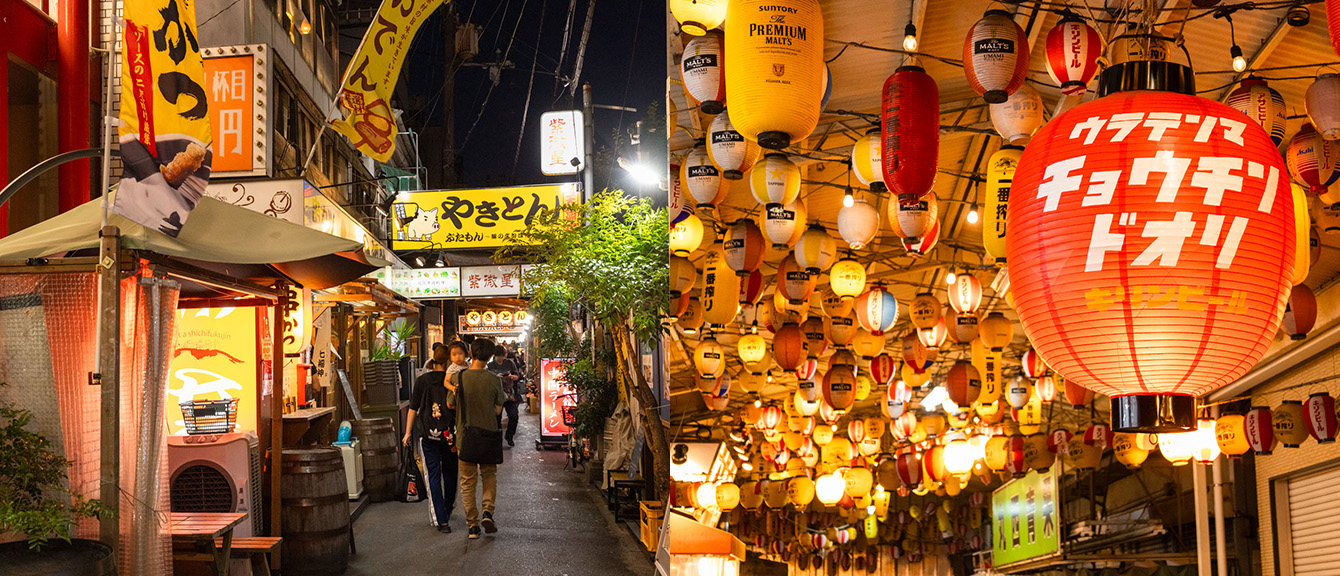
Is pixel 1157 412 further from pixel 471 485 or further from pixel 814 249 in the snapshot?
pixel 471 485

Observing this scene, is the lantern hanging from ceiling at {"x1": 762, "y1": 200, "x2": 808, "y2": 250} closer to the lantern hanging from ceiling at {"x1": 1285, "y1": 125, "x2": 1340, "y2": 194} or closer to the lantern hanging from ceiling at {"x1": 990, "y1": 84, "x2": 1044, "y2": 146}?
the lantern hanging from ceiling at {"x1": 990, "y1": 84, "x2": 1044, "y2": 146}

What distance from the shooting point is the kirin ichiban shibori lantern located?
3020mm

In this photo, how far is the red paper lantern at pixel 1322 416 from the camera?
896cm

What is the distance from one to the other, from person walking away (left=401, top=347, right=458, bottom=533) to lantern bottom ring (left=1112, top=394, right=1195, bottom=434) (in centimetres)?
798

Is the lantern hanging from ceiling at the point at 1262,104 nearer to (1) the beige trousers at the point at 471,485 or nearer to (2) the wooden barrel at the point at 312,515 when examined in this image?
(1) the beige trousers at the point at 471,485

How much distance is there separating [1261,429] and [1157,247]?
8.52 m

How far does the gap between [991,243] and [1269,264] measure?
3573 millimetres

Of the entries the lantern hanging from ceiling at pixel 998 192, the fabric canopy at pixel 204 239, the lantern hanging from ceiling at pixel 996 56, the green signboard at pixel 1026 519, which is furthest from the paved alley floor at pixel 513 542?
the green signboard at pixel 1026 519

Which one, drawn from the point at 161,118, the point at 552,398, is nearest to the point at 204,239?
the point at 161,118

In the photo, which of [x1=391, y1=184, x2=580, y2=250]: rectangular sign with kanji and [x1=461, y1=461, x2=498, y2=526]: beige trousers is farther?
[x1=391, y1=184, x2=580, y2=250]: rectangular sign with kanji

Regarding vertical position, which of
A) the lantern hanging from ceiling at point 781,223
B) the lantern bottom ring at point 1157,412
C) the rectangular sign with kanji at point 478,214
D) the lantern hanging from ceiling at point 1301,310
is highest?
the rectangular sign with kanji at point 478,214

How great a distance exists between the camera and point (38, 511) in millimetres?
4648

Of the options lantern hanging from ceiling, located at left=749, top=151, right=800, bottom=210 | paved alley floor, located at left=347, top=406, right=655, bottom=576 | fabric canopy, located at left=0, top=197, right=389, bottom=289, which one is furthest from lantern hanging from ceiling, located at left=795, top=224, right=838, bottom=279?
fabric canopy, located at left=0, top=197, right=389, bottom=289

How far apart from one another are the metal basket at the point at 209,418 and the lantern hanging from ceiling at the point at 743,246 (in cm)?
490
